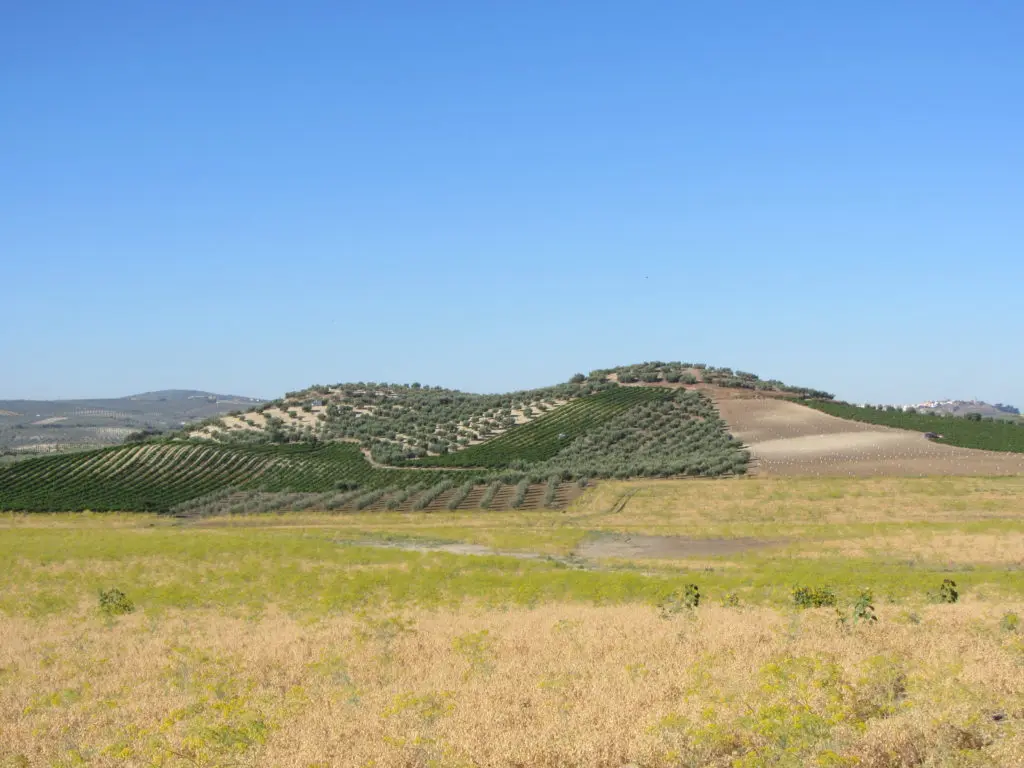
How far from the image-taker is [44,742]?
1318cm

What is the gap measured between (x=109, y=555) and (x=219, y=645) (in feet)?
84.1

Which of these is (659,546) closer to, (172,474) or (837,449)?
(837,449)

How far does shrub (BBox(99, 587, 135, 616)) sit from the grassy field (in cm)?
35

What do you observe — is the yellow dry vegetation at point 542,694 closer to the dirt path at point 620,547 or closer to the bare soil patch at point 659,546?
the dirt path at point 620,547

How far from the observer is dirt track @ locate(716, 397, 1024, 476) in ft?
244

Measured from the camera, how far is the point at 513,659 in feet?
55.7

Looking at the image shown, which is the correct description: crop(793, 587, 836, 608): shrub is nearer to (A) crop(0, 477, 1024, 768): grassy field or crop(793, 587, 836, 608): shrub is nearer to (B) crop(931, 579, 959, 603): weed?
(A) crop(0, 477, 1024, 768): grassy field

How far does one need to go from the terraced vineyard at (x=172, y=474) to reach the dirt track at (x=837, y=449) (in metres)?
31.9

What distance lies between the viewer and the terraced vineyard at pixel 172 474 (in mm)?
83562

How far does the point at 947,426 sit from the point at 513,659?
3630 inches

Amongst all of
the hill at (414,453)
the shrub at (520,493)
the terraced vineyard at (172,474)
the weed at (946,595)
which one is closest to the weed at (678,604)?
the weed at (946,595)

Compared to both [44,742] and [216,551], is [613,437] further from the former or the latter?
[44,742]

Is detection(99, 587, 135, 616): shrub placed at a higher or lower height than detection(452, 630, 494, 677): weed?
lower

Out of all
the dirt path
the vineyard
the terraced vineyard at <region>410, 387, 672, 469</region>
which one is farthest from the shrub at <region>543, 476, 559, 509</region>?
the vineyard
